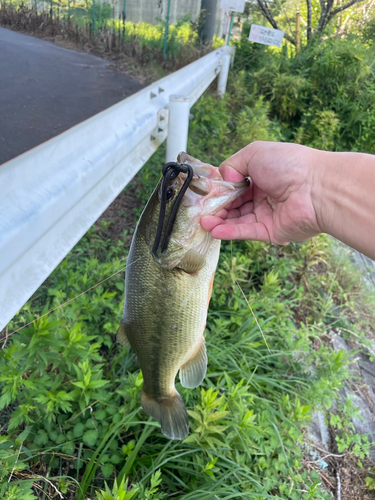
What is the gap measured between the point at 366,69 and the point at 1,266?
335 inches

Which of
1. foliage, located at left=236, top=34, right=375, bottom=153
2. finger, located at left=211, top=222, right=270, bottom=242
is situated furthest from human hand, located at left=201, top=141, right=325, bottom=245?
foliage, located at left=236, top=34, right=375, bottom=153

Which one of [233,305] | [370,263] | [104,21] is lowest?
[370,263]

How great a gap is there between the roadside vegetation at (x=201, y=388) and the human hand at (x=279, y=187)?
0.41 m

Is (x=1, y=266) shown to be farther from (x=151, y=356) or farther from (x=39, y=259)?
(x=151, y=356)

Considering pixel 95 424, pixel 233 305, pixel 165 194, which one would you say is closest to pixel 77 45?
pixel 165 194

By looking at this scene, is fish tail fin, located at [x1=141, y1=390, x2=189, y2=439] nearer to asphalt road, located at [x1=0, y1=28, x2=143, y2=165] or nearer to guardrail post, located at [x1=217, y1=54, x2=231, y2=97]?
asphalt road, located at [x1=0, y1=28, x2=143, y2=165]

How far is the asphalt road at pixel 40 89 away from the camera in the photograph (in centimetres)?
102

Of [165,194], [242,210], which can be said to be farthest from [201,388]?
[165,194]

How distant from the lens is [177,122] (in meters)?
2.46

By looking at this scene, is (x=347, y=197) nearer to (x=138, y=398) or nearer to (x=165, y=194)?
(x=165, y=194)

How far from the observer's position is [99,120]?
55.3 inches

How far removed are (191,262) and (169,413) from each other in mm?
632

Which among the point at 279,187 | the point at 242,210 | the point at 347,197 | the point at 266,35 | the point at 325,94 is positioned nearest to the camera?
the point at 347,197

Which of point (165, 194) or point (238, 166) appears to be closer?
point (165, 194)
